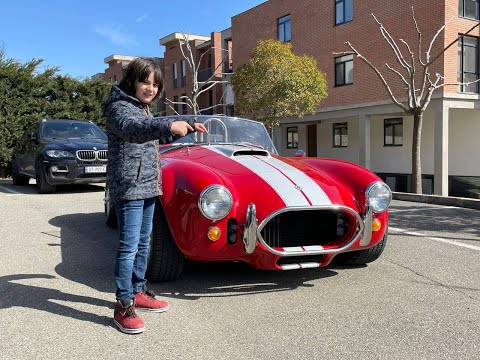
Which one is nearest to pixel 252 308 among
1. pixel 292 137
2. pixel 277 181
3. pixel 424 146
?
pixel 277 181

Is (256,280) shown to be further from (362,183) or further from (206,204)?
(362,183)

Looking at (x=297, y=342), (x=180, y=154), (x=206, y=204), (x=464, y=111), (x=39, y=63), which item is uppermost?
(x=39, y=63)

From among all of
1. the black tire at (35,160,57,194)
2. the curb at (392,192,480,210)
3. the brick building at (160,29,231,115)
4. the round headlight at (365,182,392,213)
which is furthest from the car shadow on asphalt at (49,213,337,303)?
the brick building at (160,29,231,115)

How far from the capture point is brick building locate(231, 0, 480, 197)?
56.7 feet

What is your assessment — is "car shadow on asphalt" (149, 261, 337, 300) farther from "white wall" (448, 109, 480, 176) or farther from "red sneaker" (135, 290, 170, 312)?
"white wall" (448, 109, 480, 176)

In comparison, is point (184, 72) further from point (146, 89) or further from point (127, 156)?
point (127, 156)

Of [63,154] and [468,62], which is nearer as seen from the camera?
[63,154]

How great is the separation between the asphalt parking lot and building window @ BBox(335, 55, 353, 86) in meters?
17.0

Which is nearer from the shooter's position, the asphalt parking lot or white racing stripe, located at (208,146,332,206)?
the asphalt parking lot

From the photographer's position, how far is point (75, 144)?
935 cm

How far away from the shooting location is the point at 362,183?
149 inches

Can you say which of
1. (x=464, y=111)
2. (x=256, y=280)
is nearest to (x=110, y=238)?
(x=256, y=280)

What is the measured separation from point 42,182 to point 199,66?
27.0m

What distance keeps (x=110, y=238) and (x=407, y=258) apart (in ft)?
10.4
